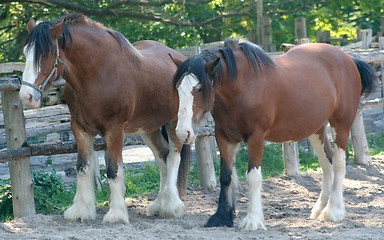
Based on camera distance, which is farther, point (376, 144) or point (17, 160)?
point (376, 144)

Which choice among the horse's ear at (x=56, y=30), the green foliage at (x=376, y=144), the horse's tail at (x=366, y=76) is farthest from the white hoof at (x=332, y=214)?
the green foliage at (x=376, y=144)

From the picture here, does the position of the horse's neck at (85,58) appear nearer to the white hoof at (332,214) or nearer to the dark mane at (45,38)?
the dark mane at (45,38)

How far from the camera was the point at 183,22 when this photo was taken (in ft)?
49.8

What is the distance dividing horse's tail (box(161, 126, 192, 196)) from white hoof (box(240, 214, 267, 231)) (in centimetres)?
172

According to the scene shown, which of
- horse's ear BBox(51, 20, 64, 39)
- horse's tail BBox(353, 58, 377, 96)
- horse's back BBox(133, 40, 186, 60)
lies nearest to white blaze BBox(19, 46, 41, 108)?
horse's ear BBox(51, 20, 64, 39)

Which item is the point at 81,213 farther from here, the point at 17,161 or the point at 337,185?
the point at 337,185

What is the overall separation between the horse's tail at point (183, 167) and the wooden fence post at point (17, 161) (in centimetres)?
155

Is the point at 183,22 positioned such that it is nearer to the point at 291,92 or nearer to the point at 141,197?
the point at 141,197

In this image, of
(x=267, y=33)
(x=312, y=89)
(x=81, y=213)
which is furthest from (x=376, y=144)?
(x=81, y=213)

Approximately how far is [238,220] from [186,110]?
1523 mm

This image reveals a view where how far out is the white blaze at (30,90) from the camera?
651 centimetres

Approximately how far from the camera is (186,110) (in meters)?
6.51

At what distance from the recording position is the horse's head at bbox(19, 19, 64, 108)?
657 cm

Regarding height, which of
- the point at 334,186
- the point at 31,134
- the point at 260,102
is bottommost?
the point at 334,186
